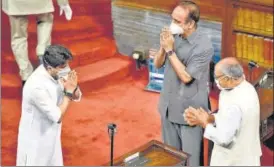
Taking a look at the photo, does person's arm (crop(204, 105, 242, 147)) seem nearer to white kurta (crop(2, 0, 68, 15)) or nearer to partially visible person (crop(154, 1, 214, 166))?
partially visible person (crop(154, 1, 214, 166))

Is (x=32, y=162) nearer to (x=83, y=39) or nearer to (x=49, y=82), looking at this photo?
(x=49, y=82)

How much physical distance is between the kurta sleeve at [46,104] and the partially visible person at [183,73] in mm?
734

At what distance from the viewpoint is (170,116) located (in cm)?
540

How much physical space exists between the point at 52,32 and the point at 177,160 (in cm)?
202

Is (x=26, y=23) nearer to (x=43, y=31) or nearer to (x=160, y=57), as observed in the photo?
(x=43, y=31)

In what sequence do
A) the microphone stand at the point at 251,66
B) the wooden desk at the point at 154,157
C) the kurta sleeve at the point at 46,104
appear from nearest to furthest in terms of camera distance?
1. the kurta sleeve at the point at 46,104
2. the wooden desk at the point at 154,157
3. the microphone stand at the point at 251,66

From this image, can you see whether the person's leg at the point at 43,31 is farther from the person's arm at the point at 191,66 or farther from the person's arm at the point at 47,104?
the person's arm at the point at 191,66

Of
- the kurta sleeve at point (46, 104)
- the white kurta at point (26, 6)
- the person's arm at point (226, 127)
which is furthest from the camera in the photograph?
the white kurta at point (26, 6)

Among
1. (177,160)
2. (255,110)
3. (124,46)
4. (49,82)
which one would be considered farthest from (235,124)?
(124,46)

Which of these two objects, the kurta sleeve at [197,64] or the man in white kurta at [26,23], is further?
the man in white kurta at [26,23]

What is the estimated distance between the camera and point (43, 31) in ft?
21.0

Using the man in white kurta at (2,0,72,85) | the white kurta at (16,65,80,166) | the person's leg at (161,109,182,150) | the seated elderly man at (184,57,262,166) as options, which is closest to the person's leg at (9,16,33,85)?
the man in white kurta at (2,0,72,85)

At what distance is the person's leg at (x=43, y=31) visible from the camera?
252 inches

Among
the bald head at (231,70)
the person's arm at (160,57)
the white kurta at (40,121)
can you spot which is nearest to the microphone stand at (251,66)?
the person's arm at (160,57)
